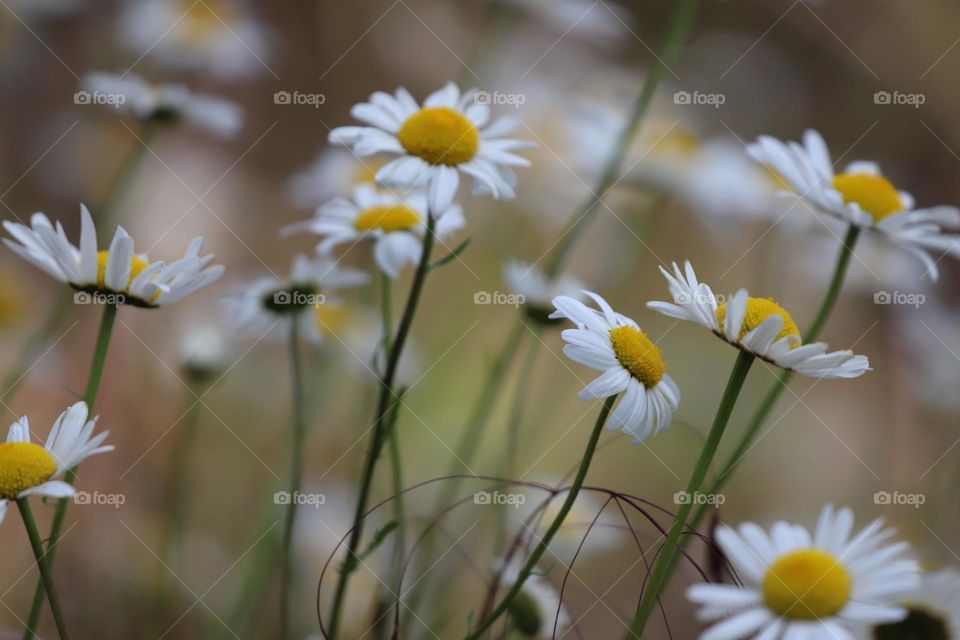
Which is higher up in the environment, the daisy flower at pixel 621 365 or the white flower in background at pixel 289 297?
the white flower in background at pixel 289 297

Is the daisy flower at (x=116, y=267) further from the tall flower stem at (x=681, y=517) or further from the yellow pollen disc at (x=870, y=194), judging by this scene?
the yellow pollen disc at (x=870, y=194)

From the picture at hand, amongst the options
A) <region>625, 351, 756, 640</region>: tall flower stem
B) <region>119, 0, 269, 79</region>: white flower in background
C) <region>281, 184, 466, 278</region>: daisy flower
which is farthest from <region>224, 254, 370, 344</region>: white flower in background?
<region>119, 0, 269, 79</region>: white flower in background

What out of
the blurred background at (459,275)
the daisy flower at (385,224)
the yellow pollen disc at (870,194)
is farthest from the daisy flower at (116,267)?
the yellow pollen disc at (870,194)

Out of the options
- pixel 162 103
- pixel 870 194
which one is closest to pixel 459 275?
pixel 162 103

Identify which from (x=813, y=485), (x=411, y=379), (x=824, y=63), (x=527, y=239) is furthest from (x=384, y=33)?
(x=813, y=485)

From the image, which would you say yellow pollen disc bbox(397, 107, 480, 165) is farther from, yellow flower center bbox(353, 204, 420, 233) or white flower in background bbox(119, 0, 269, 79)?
white flower in background bbox(119, 0, 269, 79)

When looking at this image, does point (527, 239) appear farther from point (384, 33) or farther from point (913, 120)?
point (913, 120)

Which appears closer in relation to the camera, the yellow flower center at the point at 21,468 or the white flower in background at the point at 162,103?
the yellow flower center at the point at 21,468
